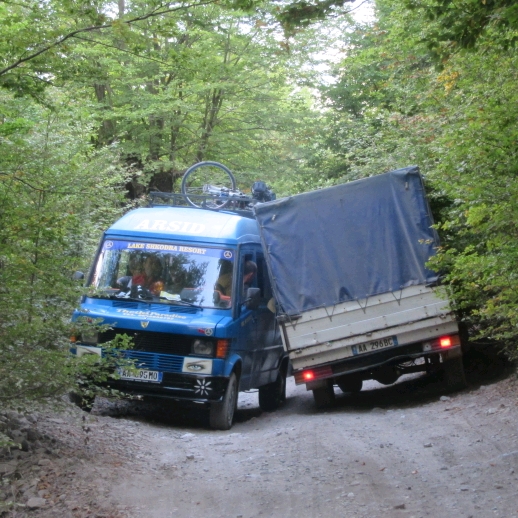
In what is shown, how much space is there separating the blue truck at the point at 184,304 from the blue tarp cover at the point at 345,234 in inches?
22.3

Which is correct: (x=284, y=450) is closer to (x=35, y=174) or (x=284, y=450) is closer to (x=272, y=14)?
(x=35, y=174)

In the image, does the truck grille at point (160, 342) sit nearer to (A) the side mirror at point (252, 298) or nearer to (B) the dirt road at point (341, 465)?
(B) the dirt road at point (341, 465)

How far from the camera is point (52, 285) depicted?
7125 millimetres

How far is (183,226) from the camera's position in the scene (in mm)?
11633

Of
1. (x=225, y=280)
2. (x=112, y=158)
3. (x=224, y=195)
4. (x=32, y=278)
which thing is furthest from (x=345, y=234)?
(x=112, y=158)

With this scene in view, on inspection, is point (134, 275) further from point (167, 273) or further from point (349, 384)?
point (349, 384)

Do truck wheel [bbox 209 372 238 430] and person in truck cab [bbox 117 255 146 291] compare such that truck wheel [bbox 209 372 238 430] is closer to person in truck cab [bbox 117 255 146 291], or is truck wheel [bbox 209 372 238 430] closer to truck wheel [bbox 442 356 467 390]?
person in truck cab [bbox 117 255 146 291]

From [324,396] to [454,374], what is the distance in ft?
6.71

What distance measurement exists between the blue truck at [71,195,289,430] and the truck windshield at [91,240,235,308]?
14 millimetres

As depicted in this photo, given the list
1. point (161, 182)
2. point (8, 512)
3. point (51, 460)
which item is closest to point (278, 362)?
point (51, 460)

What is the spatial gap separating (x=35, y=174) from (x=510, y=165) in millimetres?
4383

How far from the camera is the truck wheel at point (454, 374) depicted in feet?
40.9

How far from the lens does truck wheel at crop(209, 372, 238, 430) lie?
425 inches

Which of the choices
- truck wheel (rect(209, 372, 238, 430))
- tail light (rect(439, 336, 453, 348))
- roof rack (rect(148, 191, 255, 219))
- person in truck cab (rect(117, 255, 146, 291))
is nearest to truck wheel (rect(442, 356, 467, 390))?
tail light (rect(439, 336, 453, 348))
